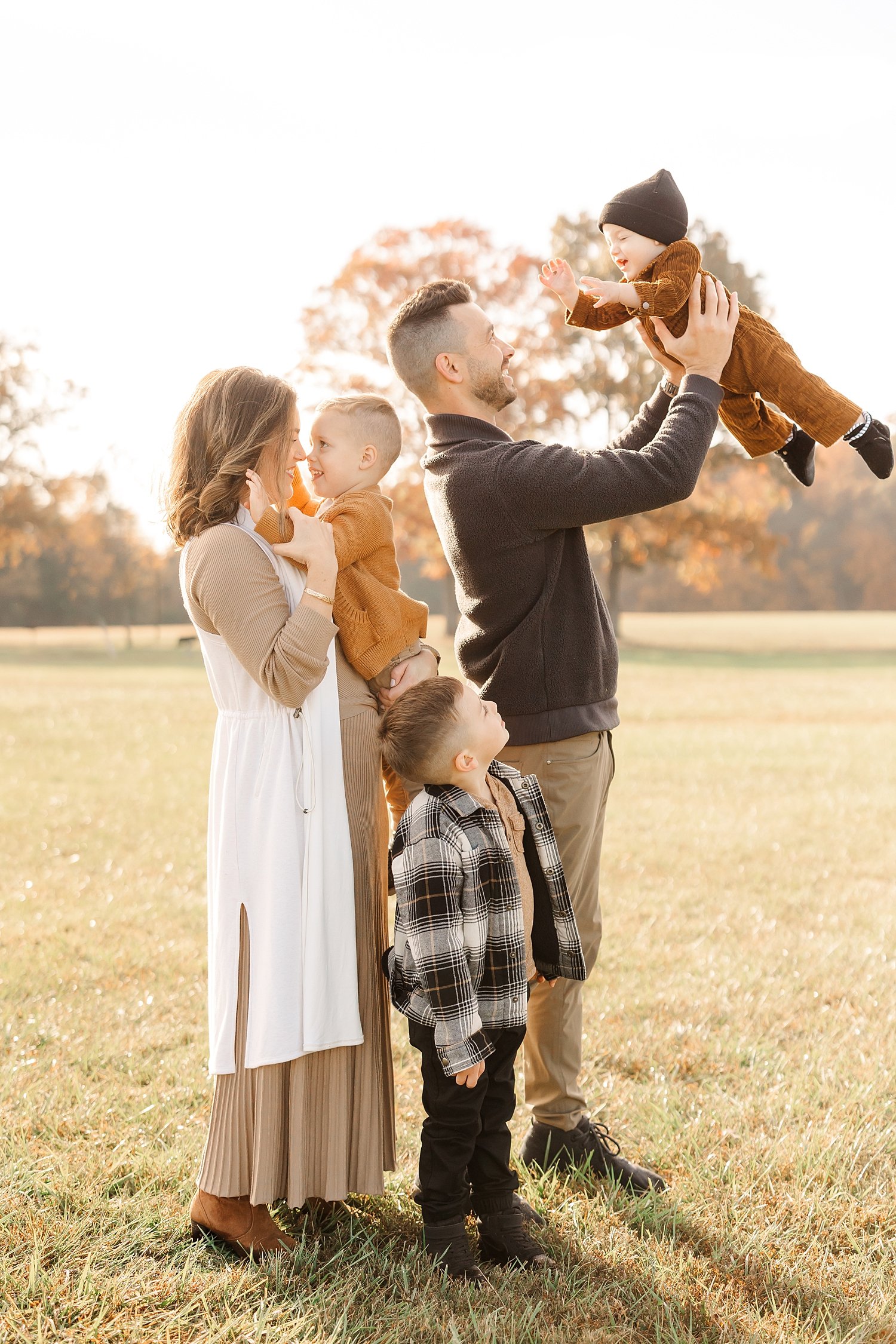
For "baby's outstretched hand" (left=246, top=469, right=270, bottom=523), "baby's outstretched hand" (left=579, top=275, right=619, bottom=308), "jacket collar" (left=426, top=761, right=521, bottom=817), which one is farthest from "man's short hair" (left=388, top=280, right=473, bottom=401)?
Result: "jacket collar" (left=426, top=761, right=521, bottom=817)

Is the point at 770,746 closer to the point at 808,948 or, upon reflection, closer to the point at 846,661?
the point at 808,948

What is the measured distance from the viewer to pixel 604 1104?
390 cm

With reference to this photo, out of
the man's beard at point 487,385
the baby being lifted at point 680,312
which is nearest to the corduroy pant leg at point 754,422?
the baby being lifted at point 680,312

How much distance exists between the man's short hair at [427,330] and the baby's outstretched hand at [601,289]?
1.05ft

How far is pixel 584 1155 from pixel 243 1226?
106cm

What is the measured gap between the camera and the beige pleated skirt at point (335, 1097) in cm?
278

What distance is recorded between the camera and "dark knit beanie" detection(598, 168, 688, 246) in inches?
117

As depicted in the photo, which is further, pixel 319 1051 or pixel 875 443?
pixel 875 443

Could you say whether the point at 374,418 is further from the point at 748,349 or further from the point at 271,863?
the point at 271,863

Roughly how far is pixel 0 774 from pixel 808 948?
8.17 meters

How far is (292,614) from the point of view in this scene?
8.82ft

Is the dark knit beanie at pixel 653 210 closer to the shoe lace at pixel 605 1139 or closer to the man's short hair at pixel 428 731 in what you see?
the man's short hair at pixel 428 731

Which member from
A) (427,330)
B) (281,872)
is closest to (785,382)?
(427,330)

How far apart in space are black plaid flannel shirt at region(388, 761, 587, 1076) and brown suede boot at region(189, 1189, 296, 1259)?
2.14 ft
